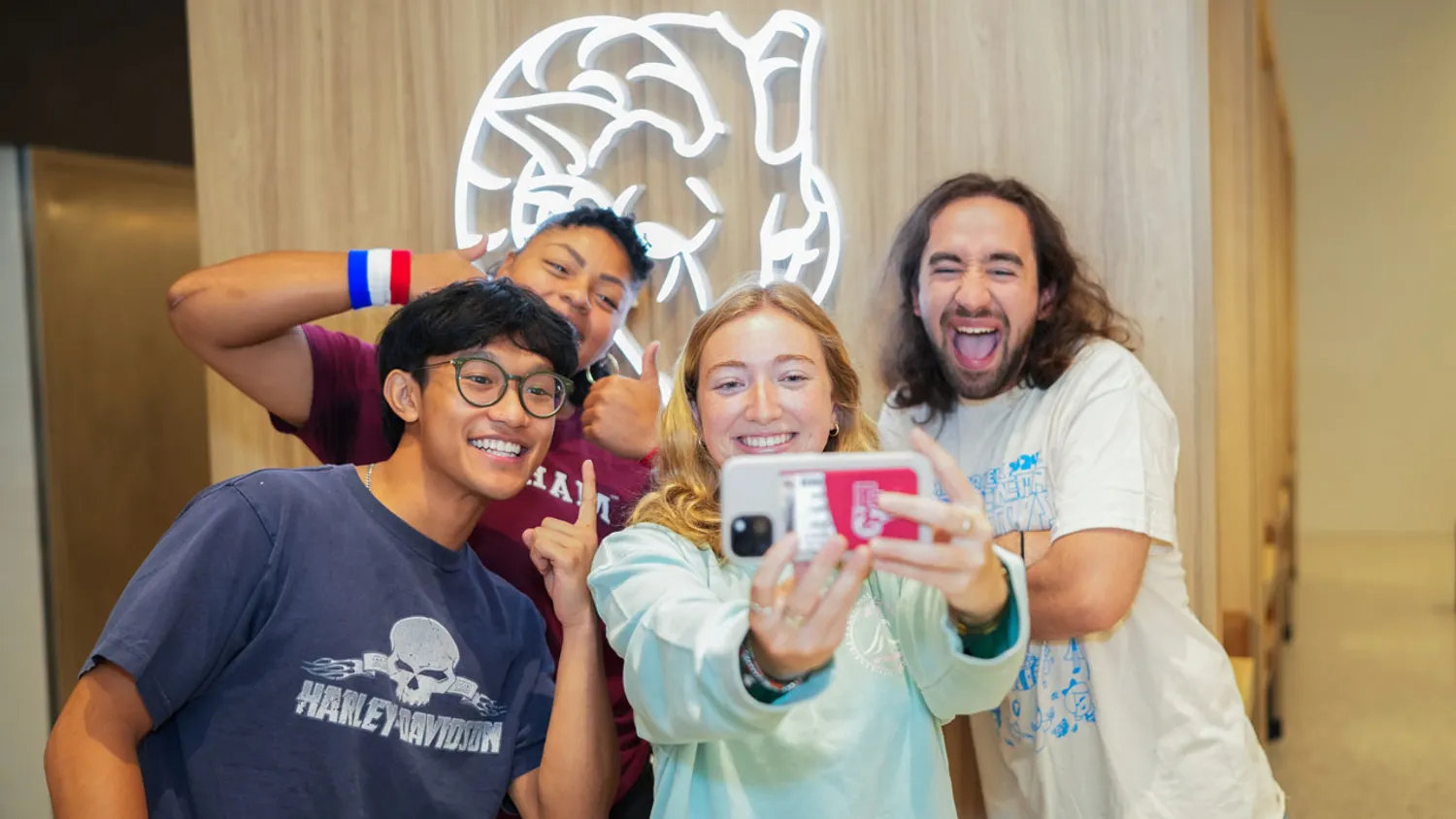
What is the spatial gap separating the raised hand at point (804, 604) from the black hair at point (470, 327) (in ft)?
2.71

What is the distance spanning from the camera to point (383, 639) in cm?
169

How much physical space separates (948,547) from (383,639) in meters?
0.93

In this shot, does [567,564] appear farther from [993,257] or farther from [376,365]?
[993,257]

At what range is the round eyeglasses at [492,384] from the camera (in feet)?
5.83

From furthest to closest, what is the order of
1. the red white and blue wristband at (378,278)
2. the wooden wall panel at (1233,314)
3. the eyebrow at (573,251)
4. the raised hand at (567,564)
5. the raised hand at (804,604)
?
1. the wooden wall panel at (1233,314)
2. the eyebrow at (573,251)
3. the red white and blue wristband at (378,278)
4. the raised hand at (567,564)
5. the raised hand at (804,604)

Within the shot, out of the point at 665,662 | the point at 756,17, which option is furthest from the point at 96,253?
the point at 665,662

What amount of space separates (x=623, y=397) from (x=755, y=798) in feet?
3.20

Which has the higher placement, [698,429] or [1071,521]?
[698,429]

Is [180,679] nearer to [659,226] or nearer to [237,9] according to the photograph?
[659,226]

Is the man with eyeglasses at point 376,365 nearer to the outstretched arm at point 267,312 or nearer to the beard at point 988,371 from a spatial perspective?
the outstretched arm at point 267,312

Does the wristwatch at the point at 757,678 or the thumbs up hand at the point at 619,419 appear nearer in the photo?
the wristwatch at the point at 757,678

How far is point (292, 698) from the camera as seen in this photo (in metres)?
1.63

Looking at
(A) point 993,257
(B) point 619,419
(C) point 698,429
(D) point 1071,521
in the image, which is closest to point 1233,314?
(A) point 993,257

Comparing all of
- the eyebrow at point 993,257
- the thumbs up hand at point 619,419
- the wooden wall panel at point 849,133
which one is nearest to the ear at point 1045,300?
the eyebrow at point 993,257
